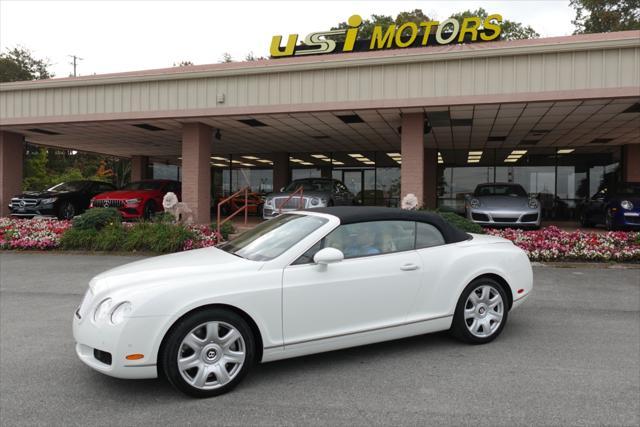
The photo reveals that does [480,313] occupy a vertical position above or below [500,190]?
below

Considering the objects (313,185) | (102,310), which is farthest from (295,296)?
(313,185)

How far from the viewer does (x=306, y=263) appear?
395 cm

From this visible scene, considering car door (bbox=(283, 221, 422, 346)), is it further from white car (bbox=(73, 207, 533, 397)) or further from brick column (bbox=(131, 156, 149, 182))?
brick column (bbox=(131, 156, 149, 182))

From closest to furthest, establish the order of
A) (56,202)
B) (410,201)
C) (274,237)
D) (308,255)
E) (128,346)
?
(128,346), (308,255), (274,237), (410,201), (56,202)

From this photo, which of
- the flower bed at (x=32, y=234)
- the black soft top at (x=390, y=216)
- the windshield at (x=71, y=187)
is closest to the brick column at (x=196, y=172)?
the flower bed at (x=32, y=234)

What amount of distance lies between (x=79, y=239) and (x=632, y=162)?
65.2 ft

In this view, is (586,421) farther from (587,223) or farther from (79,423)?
(587,223)

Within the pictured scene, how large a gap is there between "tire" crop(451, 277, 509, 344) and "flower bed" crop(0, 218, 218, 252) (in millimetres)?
7543

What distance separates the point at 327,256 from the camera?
3.85 metres

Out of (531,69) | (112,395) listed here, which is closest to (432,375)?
(112,395)

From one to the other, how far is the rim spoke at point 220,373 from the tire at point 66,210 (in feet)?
46.5

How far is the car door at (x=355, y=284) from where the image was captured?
3.83 metres

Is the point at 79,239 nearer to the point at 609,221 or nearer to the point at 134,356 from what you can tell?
the point at 134,356

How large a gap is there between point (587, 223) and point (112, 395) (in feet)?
51.5
